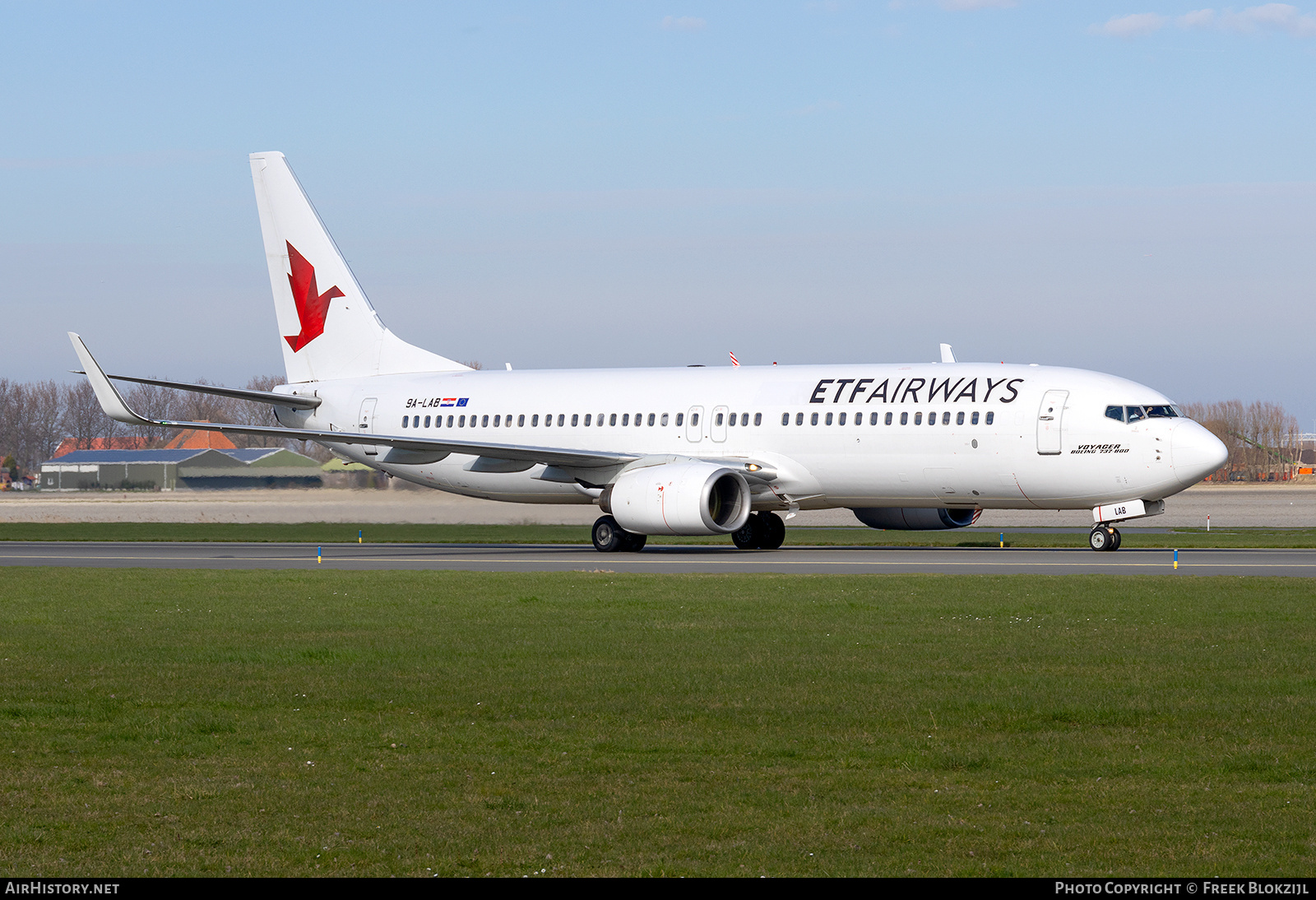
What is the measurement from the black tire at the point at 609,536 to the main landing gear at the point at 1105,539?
32.3 feet

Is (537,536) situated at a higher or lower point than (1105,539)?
lower

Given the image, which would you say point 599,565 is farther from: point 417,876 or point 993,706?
point 417,876

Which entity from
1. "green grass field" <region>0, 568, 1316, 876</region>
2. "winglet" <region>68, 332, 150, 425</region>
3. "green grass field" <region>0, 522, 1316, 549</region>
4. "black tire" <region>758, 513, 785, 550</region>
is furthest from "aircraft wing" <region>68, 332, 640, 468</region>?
"green grass field" <region>0, 568, 1316, 876</region>

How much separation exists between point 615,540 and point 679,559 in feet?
9.31

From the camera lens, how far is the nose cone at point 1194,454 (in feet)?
93.4

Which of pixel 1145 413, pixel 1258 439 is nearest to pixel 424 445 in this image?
pixel 1145 413

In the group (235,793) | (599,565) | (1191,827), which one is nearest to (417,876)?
(235,793)

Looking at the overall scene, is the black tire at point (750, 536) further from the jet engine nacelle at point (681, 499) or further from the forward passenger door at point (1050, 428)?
the forward passenger door at point (1050, 428)

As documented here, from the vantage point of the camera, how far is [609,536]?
32.4 m

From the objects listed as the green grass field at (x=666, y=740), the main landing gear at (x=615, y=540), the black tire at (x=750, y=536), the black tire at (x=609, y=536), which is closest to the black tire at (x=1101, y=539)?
the black tire at (x=750, y=536)

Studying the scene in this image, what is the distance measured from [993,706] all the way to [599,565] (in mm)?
17105

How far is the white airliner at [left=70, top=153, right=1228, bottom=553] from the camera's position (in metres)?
29.5

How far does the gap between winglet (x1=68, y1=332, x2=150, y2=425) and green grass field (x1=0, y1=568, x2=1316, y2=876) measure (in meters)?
14.2

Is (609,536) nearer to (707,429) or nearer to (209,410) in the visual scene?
(707,429)
